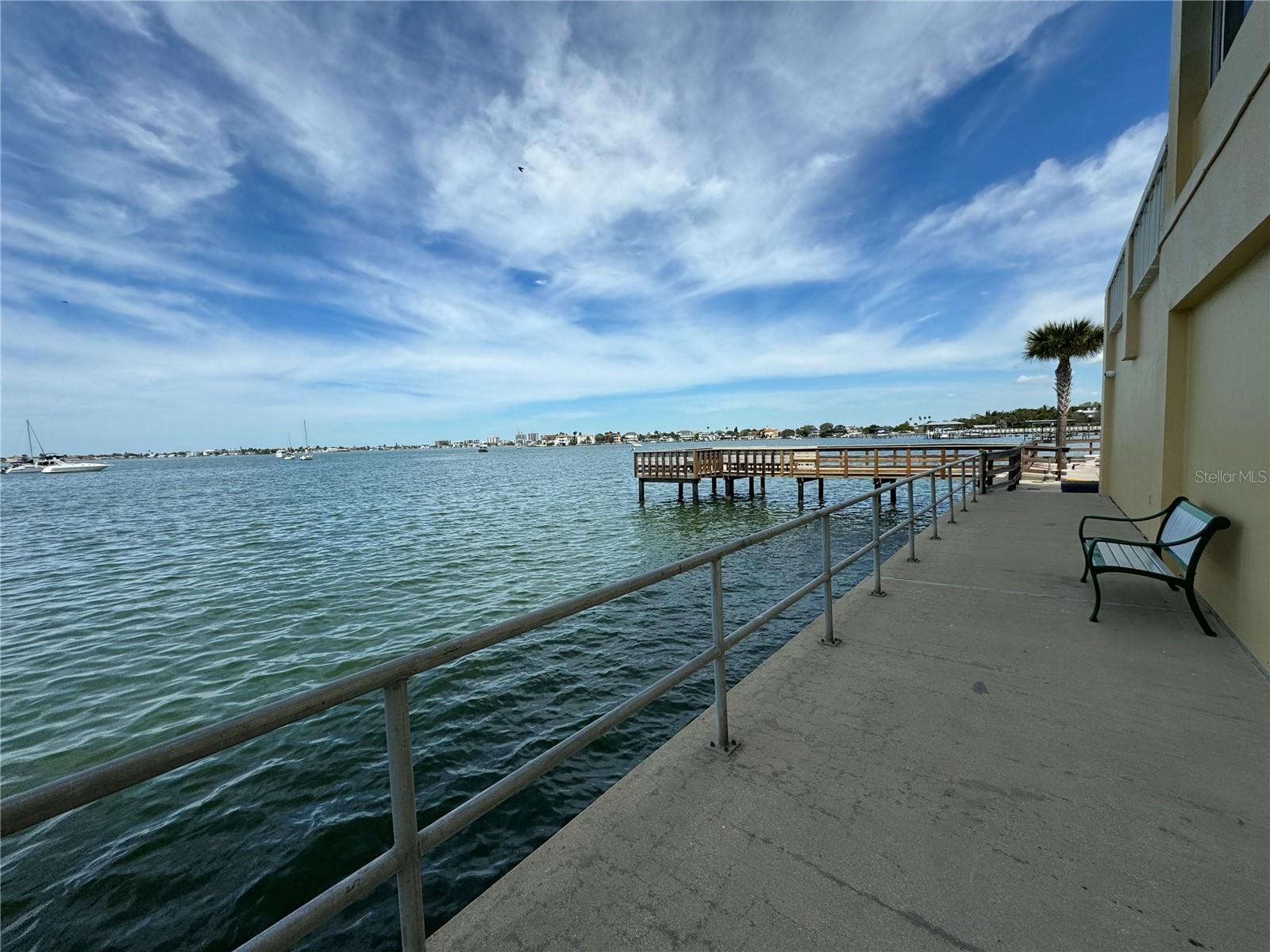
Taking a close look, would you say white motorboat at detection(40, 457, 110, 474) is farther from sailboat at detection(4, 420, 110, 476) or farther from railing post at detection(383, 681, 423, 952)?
railing post at detection(383, 681, 423, 952)

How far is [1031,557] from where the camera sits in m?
6.37

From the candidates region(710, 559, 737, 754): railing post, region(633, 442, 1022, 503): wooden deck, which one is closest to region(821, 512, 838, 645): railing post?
region(710, 559, 737, 754): railing post

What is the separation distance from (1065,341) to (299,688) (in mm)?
28124

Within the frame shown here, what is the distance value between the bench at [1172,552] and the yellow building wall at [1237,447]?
0.45 ft

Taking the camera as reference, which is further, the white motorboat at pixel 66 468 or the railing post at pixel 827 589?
the white motorboat at pixel 66 468

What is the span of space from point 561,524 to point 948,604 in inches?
648

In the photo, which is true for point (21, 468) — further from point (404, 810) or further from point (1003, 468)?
point (404, 810)

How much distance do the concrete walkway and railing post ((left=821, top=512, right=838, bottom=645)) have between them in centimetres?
23

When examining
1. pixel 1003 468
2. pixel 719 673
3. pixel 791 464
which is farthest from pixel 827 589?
pixel 791 464

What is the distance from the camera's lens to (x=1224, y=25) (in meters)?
5.27

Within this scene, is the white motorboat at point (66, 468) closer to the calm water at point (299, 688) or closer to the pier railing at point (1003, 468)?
the calm water at point (299, 688)

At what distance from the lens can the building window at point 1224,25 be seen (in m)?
4.97

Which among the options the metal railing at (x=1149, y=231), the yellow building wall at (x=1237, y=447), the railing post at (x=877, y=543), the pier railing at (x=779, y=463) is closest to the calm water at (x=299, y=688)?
the railing post at (x=877, y=543)

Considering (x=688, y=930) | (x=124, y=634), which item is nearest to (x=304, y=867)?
(x=688, y=930)
